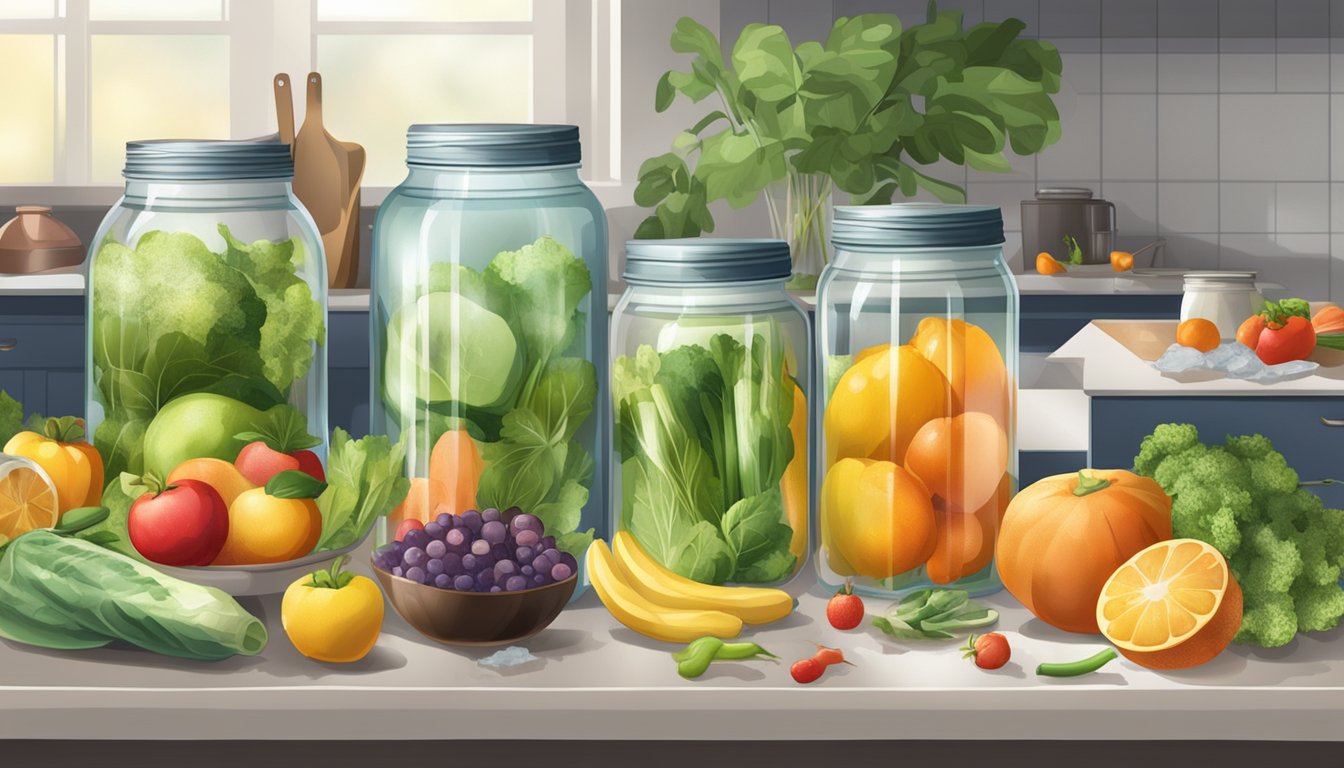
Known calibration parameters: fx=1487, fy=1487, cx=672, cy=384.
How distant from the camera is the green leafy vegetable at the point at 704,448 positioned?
2.78ft

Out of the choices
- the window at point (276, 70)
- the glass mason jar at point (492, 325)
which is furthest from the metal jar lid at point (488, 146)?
the window at point (276, 70)

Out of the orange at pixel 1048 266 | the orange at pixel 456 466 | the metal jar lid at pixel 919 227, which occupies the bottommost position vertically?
the orange at pixel 456 466

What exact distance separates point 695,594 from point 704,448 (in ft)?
0.28

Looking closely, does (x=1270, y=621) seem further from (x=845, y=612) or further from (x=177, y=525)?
(x=177, y=525)

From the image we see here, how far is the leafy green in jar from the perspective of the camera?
85cm

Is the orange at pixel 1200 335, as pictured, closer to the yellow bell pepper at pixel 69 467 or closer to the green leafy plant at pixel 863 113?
the green leafy plant at pixel 863 113

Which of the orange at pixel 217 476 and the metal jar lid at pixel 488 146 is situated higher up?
the metal jar lid at pixel 488 146

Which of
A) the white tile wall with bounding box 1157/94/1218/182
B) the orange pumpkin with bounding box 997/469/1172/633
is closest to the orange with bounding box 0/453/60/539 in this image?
the orange pumpkin with bounding box 997/469/1172/633

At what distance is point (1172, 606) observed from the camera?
0.76 m

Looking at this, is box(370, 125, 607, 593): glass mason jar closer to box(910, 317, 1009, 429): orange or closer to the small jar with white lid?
box(910, 317, 1009, 429): orange

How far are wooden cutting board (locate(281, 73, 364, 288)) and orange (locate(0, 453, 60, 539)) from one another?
2493 mm

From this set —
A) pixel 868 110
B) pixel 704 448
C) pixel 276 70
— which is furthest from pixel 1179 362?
pixel 276 70

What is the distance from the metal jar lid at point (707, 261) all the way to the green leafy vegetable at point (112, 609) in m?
0.29

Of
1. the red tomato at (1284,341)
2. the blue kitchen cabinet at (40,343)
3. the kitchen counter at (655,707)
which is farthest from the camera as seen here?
the blue kitchen cabinet at (40,343)
